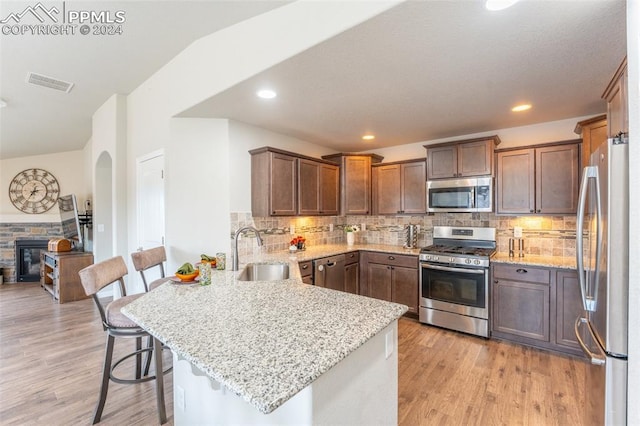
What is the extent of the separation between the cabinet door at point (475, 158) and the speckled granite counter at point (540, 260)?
3.44 ft

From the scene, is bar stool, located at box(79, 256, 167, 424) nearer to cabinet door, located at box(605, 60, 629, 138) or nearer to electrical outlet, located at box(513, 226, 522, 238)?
cabinet door, located at box(605, 60, 629, 138)

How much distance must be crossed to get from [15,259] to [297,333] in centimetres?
823

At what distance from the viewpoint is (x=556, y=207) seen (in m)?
3.26

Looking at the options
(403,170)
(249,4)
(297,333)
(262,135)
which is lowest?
(297,333)

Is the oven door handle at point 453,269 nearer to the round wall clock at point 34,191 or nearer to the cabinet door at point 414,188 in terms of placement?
the cabinet door at point 414,188

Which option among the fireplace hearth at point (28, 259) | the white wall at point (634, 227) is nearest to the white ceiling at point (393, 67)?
the white wall at point (634, 227)

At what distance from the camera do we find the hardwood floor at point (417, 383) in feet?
6.86

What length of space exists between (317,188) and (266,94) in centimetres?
174

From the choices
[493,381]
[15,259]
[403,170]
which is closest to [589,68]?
[403,170]

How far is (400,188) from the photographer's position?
441 cm

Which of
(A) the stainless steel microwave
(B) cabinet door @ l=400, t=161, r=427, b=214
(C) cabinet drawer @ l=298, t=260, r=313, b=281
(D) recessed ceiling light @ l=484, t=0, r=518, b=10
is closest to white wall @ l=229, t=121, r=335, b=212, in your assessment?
(C) cabinet drawer @ l=298, t=260, r=313, b=281

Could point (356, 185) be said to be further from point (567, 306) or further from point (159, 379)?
point (159, 379)

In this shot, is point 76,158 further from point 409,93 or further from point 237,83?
point 409,93

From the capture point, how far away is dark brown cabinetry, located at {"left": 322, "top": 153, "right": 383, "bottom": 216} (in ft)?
15.1
